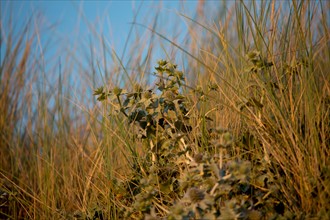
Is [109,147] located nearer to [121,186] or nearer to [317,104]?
[121,186]

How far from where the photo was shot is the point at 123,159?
8.30ft

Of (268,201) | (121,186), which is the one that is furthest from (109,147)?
(268,201)

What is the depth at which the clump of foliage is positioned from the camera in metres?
1.64

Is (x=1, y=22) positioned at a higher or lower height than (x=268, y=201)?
higher

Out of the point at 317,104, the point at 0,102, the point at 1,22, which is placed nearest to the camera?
the point at 317,104

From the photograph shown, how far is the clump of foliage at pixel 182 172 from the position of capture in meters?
1.64

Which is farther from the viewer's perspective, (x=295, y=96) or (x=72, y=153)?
(x=72, y=153)

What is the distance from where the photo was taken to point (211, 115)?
7.91ft

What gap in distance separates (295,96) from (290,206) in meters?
0.51

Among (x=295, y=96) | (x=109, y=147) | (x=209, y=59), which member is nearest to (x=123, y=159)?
(x=109, y=147)

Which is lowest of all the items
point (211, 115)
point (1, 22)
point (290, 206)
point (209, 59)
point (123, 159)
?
point (290, 206)

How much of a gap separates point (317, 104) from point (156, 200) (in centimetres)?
76

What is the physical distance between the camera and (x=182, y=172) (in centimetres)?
205

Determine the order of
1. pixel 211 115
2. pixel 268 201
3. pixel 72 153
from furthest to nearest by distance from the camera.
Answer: pixel 72 153 < pixel 211 115 < pixel 268 201
